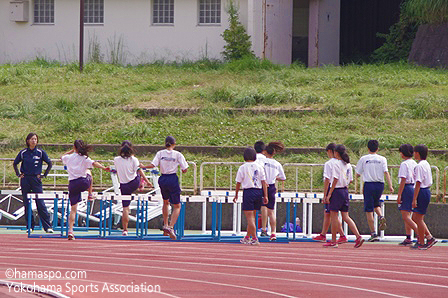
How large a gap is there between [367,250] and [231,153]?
8.61 m

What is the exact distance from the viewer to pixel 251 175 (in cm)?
1465

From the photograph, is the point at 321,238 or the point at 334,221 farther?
the point at 321,238

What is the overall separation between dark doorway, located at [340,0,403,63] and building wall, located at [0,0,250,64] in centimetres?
818

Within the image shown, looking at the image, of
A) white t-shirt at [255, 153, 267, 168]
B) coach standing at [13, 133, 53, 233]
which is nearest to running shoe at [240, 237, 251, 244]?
white t-shirt at [255, 153, 267, 168]

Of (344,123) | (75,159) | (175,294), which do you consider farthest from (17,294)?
(344,123)

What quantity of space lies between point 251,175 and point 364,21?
26057 mm

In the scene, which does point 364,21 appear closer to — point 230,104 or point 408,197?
point 230,104

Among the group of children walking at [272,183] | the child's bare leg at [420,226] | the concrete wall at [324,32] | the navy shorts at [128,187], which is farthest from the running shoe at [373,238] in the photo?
the concrete wall at [324,32]

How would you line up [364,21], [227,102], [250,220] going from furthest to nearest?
[364,21]
[227,102]
[250,220]

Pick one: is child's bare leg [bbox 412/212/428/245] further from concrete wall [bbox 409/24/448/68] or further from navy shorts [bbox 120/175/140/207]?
concrete wall [bbox 409/24/448/68]

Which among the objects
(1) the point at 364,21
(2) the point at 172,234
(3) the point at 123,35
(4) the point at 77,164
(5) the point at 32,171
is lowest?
(2) the point at 172,234

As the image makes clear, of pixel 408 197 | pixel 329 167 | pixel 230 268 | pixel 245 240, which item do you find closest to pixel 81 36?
pixel 245 240

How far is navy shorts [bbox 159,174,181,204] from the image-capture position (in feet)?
51.1

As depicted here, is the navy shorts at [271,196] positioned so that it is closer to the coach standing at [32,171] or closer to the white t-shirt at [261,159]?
the white t-shirt at [261,159]
